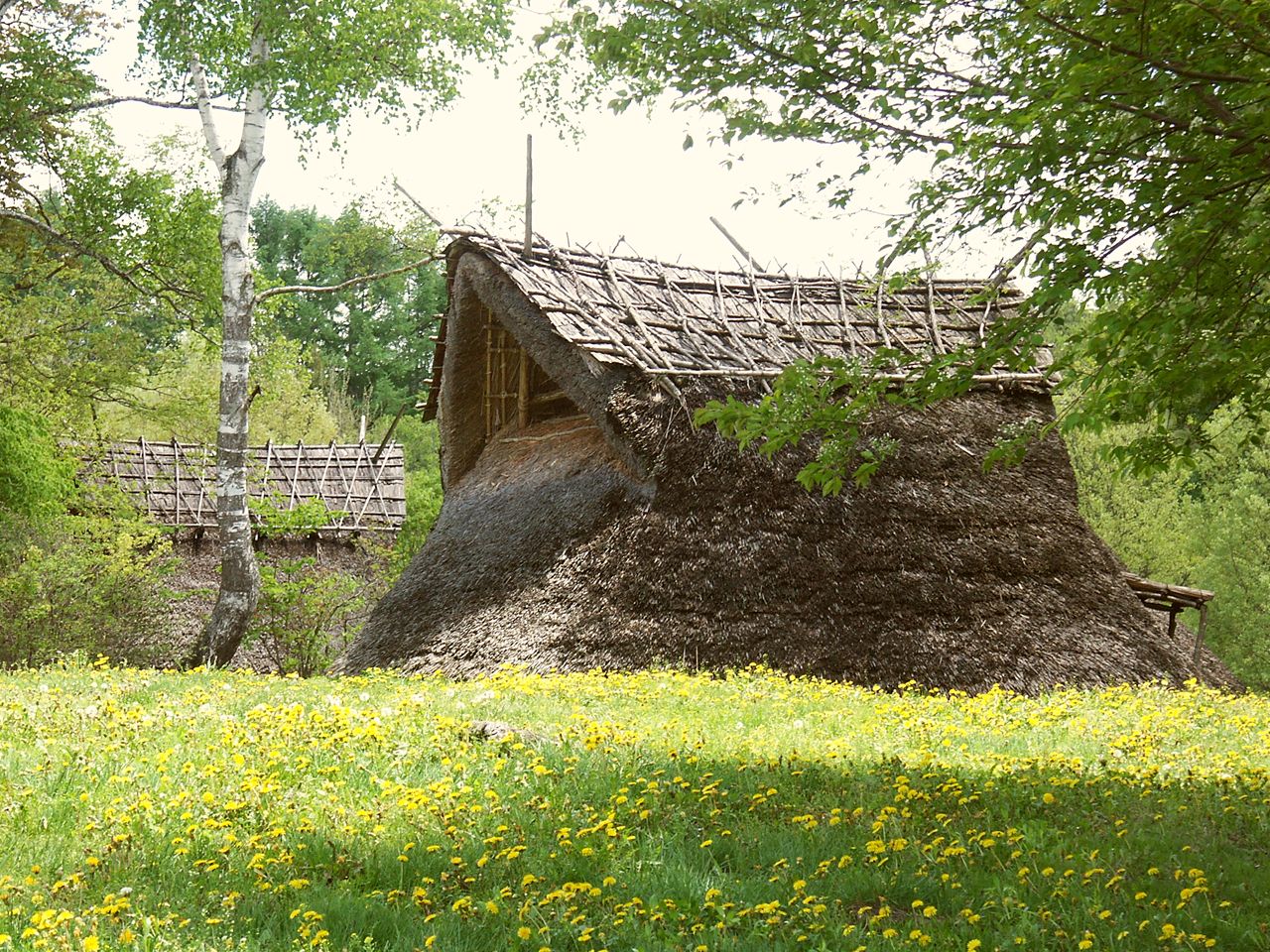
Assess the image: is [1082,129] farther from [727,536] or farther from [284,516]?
[284,516]

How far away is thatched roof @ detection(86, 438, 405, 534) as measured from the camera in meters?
22.5

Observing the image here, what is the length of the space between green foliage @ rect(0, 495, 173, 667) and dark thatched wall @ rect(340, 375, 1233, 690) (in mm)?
5527

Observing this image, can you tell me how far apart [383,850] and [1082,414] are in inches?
152

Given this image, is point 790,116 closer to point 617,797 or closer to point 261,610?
point 617,797

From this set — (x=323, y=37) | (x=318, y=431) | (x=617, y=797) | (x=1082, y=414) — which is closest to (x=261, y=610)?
(x=323, y=37)

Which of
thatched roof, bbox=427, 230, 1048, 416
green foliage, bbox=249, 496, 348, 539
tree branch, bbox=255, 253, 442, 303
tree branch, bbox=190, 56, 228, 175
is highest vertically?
tree branch, bbox=190, 56, 228, 175

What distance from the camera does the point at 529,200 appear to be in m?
13.7

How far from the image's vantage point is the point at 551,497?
13344 mm

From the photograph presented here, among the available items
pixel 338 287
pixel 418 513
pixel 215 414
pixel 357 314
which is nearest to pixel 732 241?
pixel 338 287

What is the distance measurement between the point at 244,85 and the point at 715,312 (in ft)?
23.1

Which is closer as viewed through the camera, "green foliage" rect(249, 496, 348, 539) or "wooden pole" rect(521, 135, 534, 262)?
"wooden pole" rect(521, 135, 534, 262)

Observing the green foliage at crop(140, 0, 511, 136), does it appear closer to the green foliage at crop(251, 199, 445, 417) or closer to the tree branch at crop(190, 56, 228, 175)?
the tree branch at crop(190, 56, 228, 175)

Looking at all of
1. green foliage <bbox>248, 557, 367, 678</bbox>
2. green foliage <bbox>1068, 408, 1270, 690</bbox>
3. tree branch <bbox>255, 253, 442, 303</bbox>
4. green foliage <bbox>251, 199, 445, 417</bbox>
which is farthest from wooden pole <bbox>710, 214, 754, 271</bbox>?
green foliage <bbox>251, 199, 445, 417</bbox>

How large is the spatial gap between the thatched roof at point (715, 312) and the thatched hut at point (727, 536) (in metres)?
0.04
